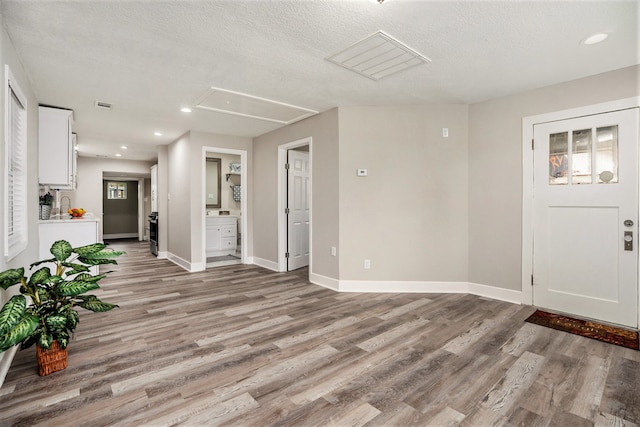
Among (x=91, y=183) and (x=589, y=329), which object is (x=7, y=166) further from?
(x=91, y=183)

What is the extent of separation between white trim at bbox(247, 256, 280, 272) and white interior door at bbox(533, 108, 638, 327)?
381 cm

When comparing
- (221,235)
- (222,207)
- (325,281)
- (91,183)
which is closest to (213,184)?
(222,207)

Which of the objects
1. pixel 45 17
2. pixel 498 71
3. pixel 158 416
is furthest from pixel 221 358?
pixel 498 71

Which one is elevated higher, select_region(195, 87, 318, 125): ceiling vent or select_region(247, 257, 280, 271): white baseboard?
select_region(195, 87, 318, 125): ceiling vent

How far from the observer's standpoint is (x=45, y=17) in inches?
85.6

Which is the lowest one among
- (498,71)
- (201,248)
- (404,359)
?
(404,359)

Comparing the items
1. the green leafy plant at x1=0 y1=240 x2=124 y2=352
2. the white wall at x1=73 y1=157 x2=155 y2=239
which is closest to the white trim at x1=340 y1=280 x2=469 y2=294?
the green leafy plant at x1=0 y1=240 x2=124 y2=352

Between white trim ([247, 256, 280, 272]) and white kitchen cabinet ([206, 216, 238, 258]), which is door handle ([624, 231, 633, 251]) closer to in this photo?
white trim ([247, 256, 280, 272])

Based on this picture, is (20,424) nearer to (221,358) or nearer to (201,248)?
(221,358)

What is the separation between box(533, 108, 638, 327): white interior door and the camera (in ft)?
9.73

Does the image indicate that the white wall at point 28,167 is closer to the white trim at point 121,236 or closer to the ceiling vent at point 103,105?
the ceiling vent at point 103,105

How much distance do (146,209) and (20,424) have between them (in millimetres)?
10050

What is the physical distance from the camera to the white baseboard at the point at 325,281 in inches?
168

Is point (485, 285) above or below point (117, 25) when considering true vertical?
below
